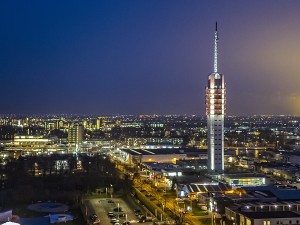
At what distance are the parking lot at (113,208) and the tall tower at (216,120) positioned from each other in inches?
210

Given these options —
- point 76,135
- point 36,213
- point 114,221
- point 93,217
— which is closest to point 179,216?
point 114,221

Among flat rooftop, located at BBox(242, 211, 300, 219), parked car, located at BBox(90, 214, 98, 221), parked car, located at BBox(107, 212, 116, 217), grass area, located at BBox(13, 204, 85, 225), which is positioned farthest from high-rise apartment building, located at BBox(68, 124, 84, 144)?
flat rooftop, located at BBox(242, 211, 300, 219)

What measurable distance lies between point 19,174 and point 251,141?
22957 mm

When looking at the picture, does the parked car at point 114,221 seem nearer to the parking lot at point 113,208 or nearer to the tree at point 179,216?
the parking lot at point 113,208

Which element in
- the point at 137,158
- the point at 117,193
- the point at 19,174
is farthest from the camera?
the point at 137,158

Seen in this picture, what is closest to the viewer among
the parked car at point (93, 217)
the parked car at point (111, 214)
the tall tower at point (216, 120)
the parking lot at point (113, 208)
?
the parked car at point (93, 217)

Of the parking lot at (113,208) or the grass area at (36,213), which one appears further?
the parking lot at (113,208)

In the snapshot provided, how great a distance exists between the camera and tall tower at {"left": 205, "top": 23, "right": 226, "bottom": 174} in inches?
754

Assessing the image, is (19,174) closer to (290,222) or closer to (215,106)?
(215,106)

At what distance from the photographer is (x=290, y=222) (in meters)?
10.7

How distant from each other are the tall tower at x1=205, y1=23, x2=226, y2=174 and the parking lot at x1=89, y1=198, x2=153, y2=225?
17.5ft

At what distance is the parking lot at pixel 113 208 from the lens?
40.4 ft

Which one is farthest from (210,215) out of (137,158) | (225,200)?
(137,158)

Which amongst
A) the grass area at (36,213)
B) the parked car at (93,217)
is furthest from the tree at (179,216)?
the grass area at (36,213)
